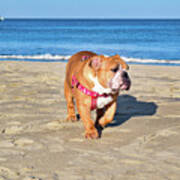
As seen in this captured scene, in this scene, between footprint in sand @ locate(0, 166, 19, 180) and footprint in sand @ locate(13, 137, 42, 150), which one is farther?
footprint in sand @ locate(13, 137, 42, 150)

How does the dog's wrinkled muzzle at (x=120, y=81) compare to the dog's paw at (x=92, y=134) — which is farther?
Answer: the dog's paw at (x=92, y=134)

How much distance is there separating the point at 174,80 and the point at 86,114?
210 inches

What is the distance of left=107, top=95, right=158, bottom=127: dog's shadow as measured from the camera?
5.76 metres

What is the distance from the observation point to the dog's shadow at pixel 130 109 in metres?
5.76

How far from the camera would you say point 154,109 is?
6.34 m

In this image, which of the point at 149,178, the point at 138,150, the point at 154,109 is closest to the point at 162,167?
the point at 149,178

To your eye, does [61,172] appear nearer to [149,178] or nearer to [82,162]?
[82,162]

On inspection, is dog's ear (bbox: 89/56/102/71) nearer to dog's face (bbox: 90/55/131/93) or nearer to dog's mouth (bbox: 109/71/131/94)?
dog's face (bbox: 90/55/131/93)

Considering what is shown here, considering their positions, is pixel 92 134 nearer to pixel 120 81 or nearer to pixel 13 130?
pixel 120 81

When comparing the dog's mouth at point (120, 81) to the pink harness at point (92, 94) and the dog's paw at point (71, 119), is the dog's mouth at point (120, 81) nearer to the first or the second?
the pink harness at point (92, 94)

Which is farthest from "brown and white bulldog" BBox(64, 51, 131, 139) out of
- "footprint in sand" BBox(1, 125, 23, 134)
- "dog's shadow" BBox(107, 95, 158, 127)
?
"footprint in sand" BBox(1, 125, 23, 134)

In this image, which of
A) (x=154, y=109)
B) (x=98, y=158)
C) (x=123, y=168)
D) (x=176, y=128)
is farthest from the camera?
(x=154, y=109)

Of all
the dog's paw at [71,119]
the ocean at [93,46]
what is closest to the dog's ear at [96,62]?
the dog's paw at [71,119]

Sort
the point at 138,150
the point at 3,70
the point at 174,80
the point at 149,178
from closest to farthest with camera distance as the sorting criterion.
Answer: the point at 149,178 < the point at 138,150 < the point at 174,80 < the point at 3,70
